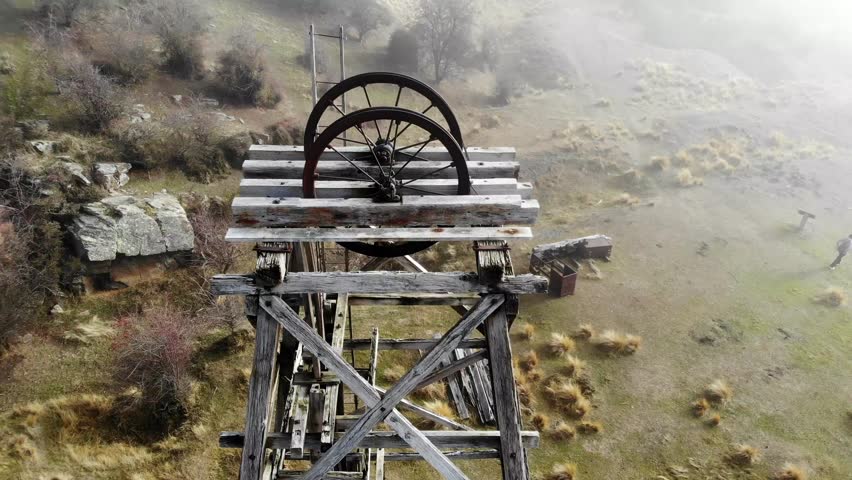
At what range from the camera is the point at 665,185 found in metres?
21.2

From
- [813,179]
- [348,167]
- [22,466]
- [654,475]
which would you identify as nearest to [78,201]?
[22,466]

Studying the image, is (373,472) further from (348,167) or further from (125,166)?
(125,166)

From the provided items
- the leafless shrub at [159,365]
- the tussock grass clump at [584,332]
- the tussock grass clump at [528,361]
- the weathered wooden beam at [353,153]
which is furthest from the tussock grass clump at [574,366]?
the leafless shrub at [159,365]

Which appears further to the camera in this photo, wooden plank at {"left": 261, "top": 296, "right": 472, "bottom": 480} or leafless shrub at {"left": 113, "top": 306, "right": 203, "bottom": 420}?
leafless shrub at {"left": 113, "top": 306, "right": 203, "bottom": 420}

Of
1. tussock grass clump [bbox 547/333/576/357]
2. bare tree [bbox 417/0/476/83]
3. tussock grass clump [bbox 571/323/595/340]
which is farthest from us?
bare tree [bbox 417/0/476/83]

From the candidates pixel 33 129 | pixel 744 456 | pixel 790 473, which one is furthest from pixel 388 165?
pixel 33 129

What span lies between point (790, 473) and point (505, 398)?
840cm

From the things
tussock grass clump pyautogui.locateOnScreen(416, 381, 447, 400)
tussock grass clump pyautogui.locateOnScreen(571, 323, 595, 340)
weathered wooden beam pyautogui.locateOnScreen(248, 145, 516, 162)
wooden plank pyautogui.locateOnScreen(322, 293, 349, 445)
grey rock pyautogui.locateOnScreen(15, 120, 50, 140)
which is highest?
grey rock pyautogui.locateOnScreen(15, 120, 50, 140)

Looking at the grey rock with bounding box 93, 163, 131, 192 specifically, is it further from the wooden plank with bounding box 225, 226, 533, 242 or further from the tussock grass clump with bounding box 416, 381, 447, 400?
the wooden plank with bounding box 225, 226, 533, 242

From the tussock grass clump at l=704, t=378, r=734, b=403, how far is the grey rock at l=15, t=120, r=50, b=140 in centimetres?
1927

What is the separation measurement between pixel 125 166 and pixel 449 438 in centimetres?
1417

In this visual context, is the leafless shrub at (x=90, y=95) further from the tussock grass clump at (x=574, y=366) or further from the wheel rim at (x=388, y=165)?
the tussock grass clump at (x=574, y=366)

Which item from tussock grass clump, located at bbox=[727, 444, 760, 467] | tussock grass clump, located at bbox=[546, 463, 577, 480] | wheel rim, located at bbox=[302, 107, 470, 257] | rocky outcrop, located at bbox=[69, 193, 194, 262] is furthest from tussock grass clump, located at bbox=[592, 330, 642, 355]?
rocky outcrop, located at bbox=[69, 193, 194, 262]

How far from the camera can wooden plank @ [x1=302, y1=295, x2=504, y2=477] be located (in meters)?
3.98
